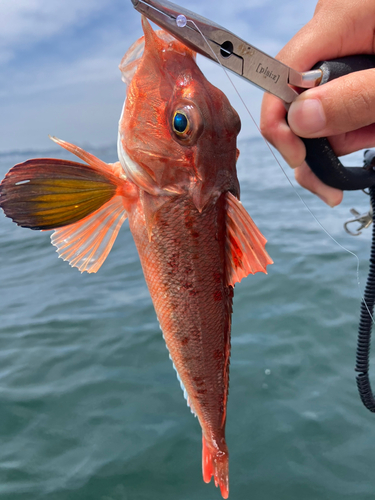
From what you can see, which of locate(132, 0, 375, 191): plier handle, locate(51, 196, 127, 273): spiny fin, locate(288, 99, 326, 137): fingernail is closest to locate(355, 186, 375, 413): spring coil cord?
locate(132, 0, 375, 191): plier handle

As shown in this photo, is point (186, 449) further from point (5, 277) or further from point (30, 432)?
point (5, 277)

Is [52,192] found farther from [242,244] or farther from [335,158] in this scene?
[335,158]

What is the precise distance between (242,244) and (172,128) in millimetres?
484

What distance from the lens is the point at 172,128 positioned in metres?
1.33

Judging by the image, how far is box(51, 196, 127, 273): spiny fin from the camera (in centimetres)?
154

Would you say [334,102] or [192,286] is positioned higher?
[334,102]

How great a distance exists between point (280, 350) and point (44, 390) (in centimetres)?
254

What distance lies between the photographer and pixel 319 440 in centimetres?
326

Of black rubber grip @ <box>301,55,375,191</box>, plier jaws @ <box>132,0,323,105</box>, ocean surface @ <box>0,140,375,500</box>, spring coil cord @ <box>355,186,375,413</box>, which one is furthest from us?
ocean surface @ <box>0,140,375,500</box>

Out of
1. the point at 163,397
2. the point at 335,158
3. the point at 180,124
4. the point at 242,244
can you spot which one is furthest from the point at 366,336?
the point at 163,397

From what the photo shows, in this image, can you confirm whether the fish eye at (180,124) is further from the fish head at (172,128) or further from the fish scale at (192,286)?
the fish scale at (192,286)

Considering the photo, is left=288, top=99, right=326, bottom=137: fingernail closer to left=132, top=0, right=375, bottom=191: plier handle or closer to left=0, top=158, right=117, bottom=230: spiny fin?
left=132, top=0, right=375, bottom=191: plier handle

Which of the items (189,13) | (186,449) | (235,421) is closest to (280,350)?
(235,421)

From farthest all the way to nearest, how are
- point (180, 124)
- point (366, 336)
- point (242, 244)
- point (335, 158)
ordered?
1. point (366, 336)
2. point (335, 158)
3. point (242, 244)
4. point (180, 124)
